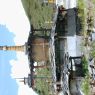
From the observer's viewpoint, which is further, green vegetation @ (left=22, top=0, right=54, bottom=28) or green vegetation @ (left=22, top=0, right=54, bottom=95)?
green vegetation @ (left=22, top=0, right=54, bottom=28)

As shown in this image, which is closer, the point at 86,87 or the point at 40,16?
the point at 86,87

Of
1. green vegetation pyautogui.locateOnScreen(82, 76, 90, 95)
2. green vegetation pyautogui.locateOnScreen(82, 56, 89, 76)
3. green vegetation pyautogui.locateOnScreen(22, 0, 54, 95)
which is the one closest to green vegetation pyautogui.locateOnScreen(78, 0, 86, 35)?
green vegetation pyautogui.locateOnScreen(82, 56, 89, 76)

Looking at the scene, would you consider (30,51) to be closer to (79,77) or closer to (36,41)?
(36,41)

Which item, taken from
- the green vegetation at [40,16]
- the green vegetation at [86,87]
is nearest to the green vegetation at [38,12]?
the green vegetation at [40,16]

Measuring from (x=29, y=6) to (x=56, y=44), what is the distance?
2872 centimetres

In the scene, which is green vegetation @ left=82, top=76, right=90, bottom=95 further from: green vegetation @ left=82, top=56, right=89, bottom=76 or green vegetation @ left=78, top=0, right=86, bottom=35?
green vegetation @ left=78, top=0, right=86, bottom=35

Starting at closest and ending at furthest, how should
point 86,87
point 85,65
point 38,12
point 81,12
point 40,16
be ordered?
point 86,87 < point 85,65 < point 81,12 < point 40,16 < point 38,12

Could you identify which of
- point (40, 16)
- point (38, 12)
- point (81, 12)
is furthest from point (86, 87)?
point (38, 12)

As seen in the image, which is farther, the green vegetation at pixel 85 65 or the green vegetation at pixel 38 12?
the green vegetation at pixel 38 12

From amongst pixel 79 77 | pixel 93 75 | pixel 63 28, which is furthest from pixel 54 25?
pixel 93 75

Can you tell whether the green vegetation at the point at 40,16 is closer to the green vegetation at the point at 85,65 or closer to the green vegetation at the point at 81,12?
the green vegetation at the point at 81,12

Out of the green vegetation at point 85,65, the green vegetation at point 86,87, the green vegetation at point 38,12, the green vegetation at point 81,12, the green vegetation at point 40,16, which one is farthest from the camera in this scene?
the green vegetation at point 38,12

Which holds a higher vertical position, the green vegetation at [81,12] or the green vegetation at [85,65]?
the green vegetation at [81,12]

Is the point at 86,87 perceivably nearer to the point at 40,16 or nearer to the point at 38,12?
the point at 40,16
